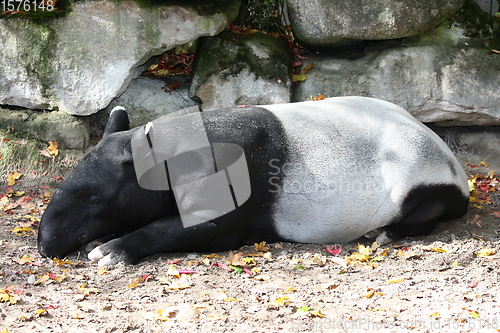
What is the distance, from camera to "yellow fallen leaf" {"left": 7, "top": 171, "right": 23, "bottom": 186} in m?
5.71

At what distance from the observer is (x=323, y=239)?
4379 millimetres

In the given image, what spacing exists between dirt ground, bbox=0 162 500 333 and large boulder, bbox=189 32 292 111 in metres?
2.68

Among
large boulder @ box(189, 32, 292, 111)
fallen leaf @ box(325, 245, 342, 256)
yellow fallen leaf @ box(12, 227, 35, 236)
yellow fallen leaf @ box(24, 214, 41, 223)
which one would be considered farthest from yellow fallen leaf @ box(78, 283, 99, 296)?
large boulder @ box(189, 32, 292, 111)

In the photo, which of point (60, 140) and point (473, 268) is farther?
point (60, 140)

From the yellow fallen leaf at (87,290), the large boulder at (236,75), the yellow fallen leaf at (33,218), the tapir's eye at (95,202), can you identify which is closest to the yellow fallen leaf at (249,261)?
the yellow fallen leaf at (87,290)

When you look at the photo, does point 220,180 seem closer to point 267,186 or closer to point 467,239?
point 267,186

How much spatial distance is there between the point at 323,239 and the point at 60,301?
7.74 feet

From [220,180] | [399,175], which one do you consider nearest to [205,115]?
[220,180]

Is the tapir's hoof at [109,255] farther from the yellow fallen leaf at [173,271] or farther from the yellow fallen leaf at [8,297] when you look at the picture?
the yellow fallen leaf at [8,297]

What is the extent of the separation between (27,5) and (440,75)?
17.9 feet

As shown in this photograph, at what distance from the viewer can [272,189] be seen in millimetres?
4223

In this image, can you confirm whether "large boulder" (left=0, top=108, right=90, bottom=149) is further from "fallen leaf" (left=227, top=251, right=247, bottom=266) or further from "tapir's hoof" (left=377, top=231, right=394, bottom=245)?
"tapir's hoof" (left=377, top=231, right=394, bottom=245)

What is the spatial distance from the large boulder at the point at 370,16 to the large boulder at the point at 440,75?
Answer: 0.29 metres

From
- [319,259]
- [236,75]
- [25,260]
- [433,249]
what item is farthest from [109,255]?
[236,75]
